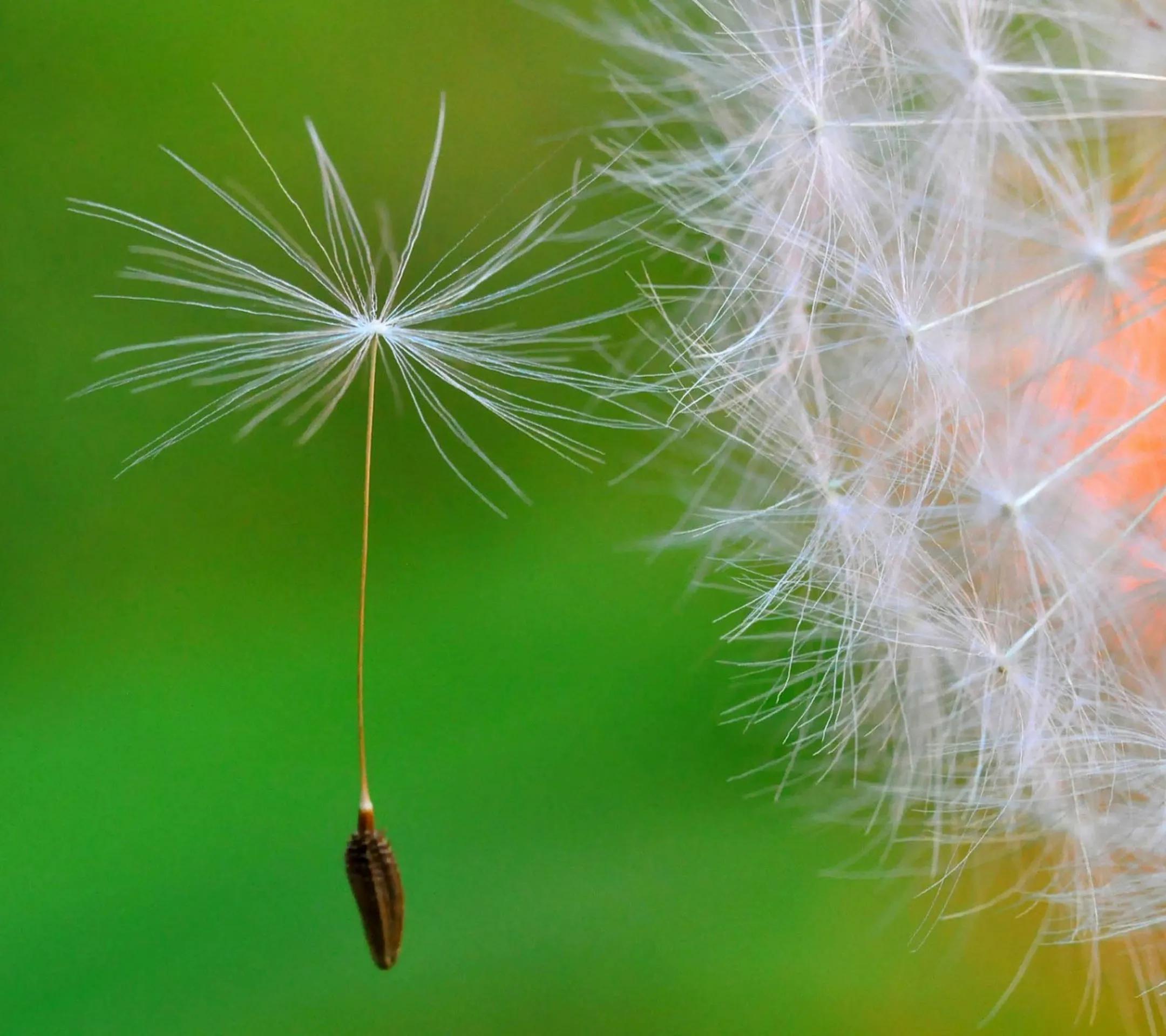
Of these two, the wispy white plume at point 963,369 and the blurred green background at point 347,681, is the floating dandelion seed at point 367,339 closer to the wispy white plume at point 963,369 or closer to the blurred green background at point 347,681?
the blurred green background at point 347,681

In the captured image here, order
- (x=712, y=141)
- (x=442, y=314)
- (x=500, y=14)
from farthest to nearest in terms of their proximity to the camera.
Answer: (x=500, y=14) < (x=712, y=141) < (x=442, y=314)

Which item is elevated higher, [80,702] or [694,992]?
[80,702]

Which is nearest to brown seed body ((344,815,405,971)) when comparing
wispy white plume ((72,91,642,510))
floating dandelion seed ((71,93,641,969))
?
floating dandelion seed ((71,93,641,969))

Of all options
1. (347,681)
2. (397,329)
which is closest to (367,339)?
(397,329)

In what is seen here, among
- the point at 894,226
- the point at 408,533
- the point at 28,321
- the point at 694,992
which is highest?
the point at 28,321

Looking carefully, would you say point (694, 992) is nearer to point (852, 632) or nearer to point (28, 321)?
point (852, 632)

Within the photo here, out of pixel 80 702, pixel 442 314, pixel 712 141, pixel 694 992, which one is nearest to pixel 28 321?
pixel 80 702

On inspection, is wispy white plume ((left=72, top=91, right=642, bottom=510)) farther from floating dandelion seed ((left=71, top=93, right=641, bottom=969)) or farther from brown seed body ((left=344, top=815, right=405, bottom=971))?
brown seed body ((left=344, top=815, right=405, bottom=971))
